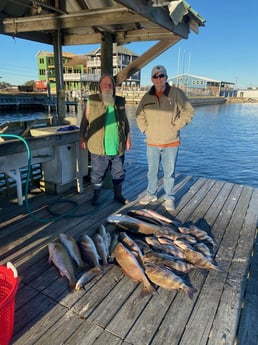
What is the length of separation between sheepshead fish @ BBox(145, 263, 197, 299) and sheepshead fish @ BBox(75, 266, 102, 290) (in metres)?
0.44

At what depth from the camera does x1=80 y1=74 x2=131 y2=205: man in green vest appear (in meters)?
3.31

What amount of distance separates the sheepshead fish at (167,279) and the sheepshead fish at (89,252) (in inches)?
19.4

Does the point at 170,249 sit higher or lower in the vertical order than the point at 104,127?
lower

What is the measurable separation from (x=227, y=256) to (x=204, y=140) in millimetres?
15703

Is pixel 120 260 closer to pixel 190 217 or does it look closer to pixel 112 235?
pixel 112 235

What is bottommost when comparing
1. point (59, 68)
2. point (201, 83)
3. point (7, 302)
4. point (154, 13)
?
point (7, 302)

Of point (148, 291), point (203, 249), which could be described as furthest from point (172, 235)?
point (148, 291)

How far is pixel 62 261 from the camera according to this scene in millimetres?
2234

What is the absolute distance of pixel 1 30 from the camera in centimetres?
387

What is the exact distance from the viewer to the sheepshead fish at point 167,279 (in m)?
2.03

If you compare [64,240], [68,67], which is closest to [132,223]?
[64,240]

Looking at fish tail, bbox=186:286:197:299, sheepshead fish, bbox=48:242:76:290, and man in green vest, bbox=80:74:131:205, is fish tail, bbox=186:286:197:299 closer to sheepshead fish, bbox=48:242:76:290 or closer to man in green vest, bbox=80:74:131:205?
sheepshead fish, bbox=48:242:76:290

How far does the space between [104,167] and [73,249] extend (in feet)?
4.59

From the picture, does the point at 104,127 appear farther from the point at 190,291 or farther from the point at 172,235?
the point at 190,291
